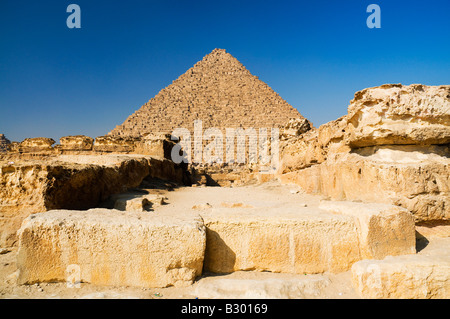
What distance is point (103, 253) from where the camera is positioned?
1820 millimetres

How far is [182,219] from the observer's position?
203cm

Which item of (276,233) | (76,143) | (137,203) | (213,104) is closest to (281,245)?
(276,233)

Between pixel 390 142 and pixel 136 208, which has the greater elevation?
pixel 390 142

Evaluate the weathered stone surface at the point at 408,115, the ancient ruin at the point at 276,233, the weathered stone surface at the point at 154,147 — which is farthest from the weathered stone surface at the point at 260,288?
the weathered stone surface at the point at 154,147

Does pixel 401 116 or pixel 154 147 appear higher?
pixel 154 147

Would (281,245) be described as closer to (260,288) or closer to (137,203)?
(260,288)

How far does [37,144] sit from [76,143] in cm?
139

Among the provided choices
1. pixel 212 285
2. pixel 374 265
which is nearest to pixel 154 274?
pixel 212 285

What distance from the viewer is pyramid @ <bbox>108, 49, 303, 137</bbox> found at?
69.2 metres

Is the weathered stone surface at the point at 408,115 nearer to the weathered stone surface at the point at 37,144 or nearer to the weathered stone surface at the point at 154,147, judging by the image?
the weathered stone surface at the point at 154,147

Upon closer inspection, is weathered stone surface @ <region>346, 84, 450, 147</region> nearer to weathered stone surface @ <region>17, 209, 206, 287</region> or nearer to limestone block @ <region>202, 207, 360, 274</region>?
limestone block @ <region>202, 207, 360, 274</region>

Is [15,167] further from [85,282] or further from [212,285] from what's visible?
[212,285]
